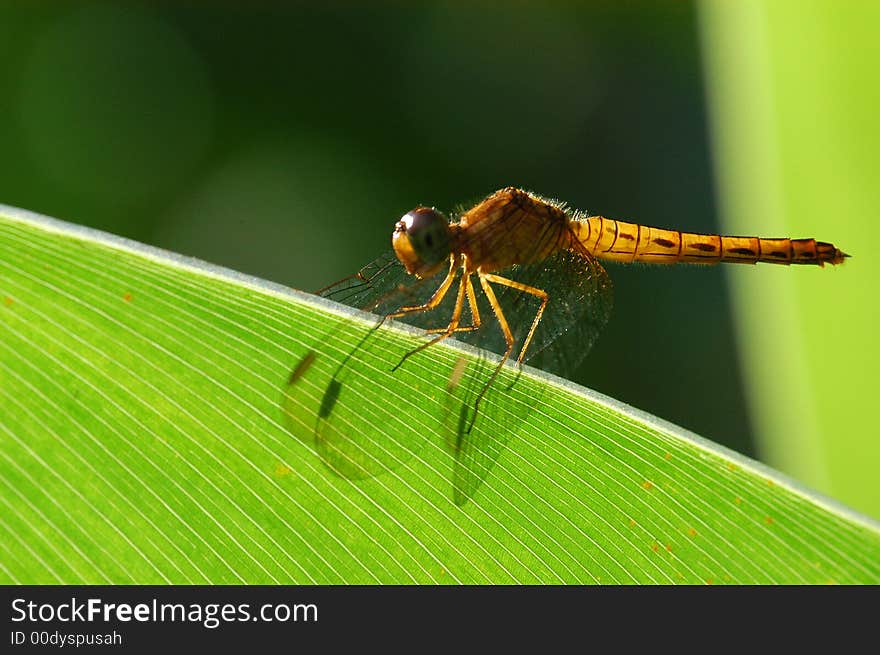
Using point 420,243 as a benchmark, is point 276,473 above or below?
below

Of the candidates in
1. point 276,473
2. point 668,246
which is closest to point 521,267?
point 668,246

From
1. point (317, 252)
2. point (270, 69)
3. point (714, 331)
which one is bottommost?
point (714, 331)

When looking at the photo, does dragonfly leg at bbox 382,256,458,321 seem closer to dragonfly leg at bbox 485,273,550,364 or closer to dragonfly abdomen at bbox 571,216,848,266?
dragonfly leg at bbox 485,273,550,364

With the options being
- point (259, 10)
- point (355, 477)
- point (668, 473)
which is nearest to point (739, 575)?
point (668, 473)

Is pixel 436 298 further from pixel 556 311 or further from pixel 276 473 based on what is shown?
pixel 276 473

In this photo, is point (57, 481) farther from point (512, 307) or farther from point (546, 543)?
point (512, 307)

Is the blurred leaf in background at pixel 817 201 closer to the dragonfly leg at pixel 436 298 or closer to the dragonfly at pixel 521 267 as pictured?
the dragonfly at pixel 521 267
